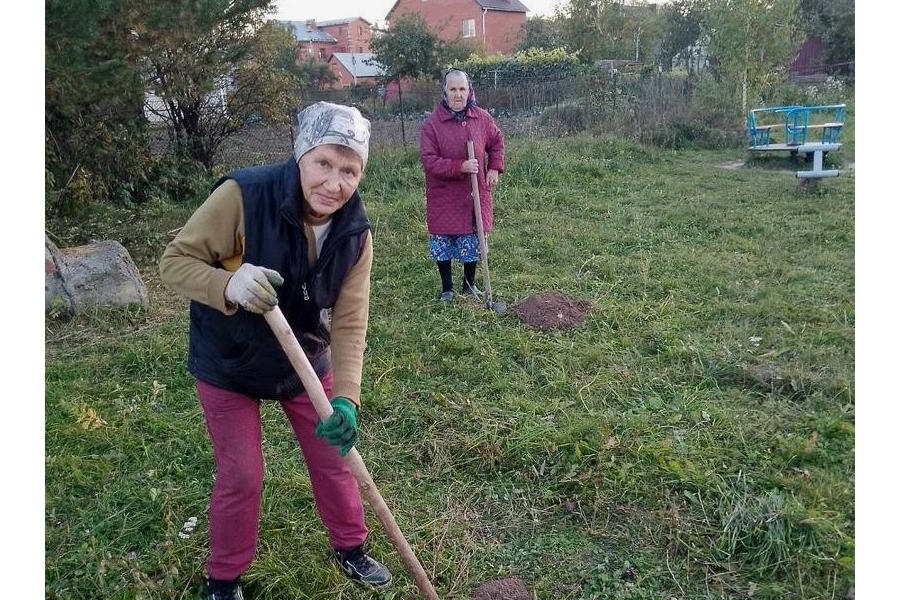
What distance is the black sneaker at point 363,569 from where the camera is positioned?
2.51 metres

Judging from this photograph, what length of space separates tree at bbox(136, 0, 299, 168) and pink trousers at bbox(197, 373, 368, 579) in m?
7.26

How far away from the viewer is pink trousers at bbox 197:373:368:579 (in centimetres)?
214

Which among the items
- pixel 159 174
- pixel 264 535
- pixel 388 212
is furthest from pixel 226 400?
pixel 159 174

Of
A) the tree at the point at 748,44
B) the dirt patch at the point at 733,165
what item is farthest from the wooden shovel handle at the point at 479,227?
the tree at the point at 748,44

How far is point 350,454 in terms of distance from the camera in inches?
82.7

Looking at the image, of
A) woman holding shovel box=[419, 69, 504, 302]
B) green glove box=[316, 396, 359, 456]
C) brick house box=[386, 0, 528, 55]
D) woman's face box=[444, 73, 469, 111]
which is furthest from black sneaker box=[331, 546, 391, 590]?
brick house box=[386, 0, 528, 55]

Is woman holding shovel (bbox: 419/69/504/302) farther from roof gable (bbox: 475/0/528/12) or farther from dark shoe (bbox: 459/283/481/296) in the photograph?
roof gable (bbox: 475/0/528/12)

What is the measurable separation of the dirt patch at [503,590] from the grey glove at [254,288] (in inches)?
53.9

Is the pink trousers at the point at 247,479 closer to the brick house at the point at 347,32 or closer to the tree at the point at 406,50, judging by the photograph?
the tree at the point at 406,50

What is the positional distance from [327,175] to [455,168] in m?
3.11

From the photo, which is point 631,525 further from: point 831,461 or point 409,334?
point 409,334

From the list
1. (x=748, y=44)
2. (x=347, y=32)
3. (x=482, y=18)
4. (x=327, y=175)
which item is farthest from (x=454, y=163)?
(x=347, y=32)

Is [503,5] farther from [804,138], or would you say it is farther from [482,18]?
[804,138]

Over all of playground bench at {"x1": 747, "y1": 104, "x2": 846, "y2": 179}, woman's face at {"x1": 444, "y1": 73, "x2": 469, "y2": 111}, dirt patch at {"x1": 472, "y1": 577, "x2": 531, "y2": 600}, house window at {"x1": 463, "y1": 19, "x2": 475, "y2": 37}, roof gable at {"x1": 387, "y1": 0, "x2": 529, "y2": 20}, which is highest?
roof gable at {"x1": 387, "y1": 0, "x2": 529, "y2": 20}
